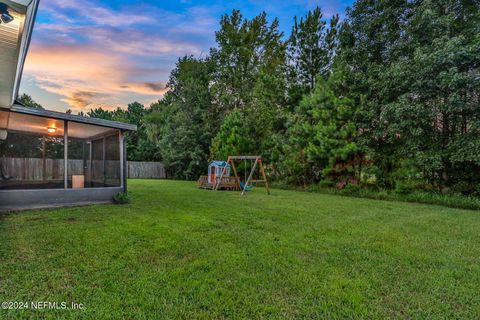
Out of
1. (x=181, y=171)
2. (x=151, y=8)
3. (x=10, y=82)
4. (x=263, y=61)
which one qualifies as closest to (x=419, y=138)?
(x=151, y=8)

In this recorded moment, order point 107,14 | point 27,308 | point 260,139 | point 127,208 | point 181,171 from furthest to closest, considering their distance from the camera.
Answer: point 181,171, point 260,139, point 107,14, point 127,208, point 27,308

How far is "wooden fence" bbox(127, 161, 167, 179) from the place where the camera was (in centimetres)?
2098

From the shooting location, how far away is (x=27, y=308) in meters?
2.14

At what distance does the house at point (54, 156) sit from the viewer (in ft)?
20.6

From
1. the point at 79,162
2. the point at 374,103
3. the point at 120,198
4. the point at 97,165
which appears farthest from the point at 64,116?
the point at 374,103

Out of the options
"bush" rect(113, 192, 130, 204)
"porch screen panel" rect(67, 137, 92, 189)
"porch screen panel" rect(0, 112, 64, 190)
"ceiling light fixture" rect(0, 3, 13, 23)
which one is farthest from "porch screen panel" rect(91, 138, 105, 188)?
"ceiling light fixture" rect(0, 3, 13, 23)

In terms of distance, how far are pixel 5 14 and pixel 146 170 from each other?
65.2 ft

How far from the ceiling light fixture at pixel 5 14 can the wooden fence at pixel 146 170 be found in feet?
63.7

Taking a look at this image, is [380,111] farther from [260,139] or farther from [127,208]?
[127,208]

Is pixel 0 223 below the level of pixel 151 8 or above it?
below

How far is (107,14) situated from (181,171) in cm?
1294

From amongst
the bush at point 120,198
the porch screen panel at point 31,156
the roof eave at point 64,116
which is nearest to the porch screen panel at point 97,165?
the porch screen panel at point 31,156

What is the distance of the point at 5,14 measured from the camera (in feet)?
7.82

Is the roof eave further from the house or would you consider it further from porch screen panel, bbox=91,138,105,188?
porch screen panel, bbox=91,138,105,188
